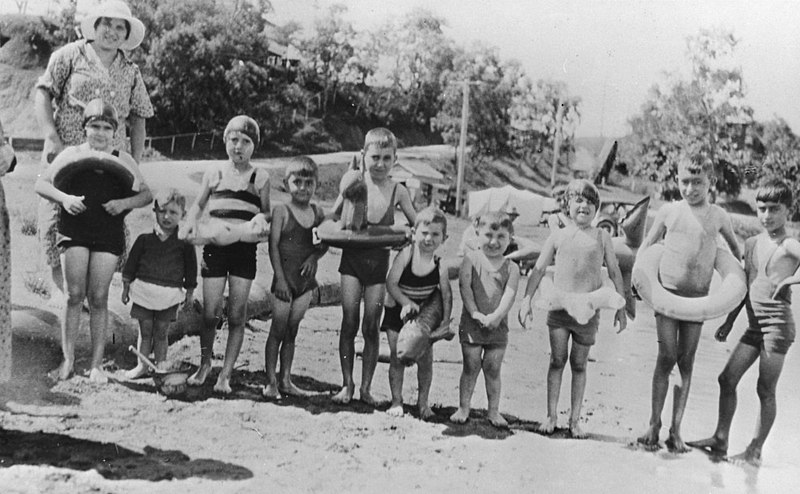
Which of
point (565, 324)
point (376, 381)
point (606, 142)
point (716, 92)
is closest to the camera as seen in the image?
point (565, 324)

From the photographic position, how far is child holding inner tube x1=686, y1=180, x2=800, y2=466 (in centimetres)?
452

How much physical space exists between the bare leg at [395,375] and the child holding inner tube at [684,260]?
150cm

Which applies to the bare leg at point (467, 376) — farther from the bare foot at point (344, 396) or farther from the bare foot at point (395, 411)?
the bare foot at point (344, 396)

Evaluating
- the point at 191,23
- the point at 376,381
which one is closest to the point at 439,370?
the point at 376,381

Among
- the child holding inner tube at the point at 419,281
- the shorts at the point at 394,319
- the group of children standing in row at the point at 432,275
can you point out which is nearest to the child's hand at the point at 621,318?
the group of children standing in row at the point at 432,275

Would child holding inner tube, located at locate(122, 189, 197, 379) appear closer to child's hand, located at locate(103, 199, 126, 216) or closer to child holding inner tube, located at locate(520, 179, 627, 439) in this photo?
child's hand, located at locate(103, 199, 126, 216)

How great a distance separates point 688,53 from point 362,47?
240 centimetres

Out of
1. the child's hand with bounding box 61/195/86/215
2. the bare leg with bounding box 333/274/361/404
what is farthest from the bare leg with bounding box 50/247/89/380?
the bare leg with bounding box 333/274/361/404

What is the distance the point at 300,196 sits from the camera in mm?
4895

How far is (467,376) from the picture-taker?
4.80 m

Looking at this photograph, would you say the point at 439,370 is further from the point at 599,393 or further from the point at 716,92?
the point at 716,92

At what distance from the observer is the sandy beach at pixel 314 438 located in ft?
13.3

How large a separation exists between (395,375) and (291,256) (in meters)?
0.97

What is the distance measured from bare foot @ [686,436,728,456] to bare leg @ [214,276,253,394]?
9.32ft
